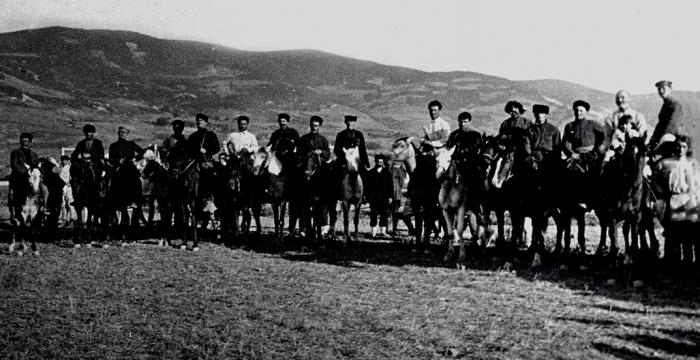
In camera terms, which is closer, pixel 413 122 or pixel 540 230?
pixel 540 230

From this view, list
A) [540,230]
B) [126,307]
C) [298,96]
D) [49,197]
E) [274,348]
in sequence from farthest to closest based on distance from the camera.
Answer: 1. [298,96]
2. [49,197]
3. [540,230]
4. [126,307]
5. [274,348]

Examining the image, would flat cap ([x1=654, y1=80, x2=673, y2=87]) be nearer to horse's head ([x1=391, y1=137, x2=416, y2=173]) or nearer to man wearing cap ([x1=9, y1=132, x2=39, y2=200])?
horse's head ([x1=391, y1=137, x2=416, y2=173])

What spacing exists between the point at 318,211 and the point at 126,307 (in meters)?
6.73

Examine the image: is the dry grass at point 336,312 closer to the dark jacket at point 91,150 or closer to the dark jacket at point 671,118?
the dark jacket at point 671,118

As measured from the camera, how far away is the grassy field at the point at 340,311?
616 cm

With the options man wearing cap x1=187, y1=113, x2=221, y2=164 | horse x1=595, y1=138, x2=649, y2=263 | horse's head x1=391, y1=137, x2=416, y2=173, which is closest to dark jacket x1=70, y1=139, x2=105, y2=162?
man wearing cap x1=187, y1=113, x2=221, y2=164

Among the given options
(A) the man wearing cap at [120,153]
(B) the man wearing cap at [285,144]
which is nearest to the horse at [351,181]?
(B) the man wearing cap at [285,144]

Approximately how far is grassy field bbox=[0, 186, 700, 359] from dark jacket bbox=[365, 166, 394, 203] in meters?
4.68

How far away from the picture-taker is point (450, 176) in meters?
11.3

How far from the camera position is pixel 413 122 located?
299 ft

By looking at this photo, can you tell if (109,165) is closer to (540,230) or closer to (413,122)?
(540,230)

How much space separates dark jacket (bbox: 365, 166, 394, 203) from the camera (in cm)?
1644

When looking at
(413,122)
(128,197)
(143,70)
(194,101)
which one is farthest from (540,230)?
(143,70)

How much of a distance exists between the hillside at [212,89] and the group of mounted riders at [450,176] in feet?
171
